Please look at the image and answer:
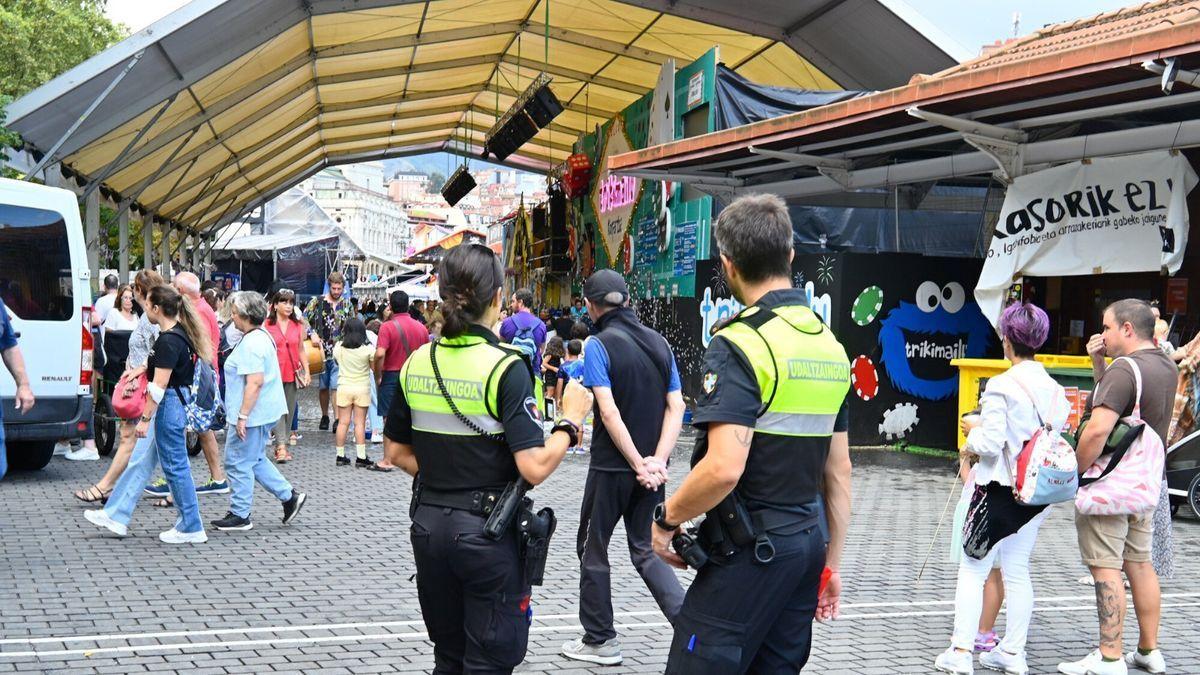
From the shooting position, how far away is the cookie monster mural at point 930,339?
15.1 meters

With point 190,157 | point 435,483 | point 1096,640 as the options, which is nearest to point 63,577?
point 435,483

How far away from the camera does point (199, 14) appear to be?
15.2 metres

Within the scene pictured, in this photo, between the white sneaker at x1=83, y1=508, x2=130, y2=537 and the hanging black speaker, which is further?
the hanging black speaker

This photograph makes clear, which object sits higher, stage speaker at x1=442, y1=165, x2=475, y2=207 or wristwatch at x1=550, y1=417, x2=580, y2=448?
stage speaker at x1=442, y1=165, x2=475, y2=207

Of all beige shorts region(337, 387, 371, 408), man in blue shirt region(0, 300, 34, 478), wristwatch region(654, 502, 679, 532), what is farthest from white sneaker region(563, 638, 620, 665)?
beige shorts region(337, 387, 371, 408)

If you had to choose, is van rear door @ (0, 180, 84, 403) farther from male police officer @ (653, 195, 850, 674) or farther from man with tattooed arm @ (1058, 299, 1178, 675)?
male police officer @ (653, 195, 850, 674)

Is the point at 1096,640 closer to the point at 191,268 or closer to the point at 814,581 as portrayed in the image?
the point at 814,581

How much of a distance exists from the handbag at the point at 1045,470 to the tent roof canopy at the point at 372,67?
1285 cm

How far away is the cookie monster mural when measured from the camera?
593 inches

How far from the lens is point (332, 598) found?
22.5 feet

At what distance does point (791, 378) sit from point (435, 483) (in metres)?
1.18

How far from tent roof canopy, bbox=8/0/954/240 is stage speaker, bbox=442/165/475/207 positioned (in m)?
2.33

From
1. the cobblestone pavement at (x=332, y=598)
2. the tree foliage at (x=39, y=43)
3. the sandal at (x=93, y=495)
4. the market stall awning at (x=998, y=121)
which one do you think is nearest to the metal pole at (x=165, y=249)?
the tree foliage at (x=39, y=43)

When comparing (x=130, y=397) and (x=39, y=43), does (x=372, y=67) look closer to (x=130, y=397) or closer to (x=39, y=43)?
(x=39, y=43)
